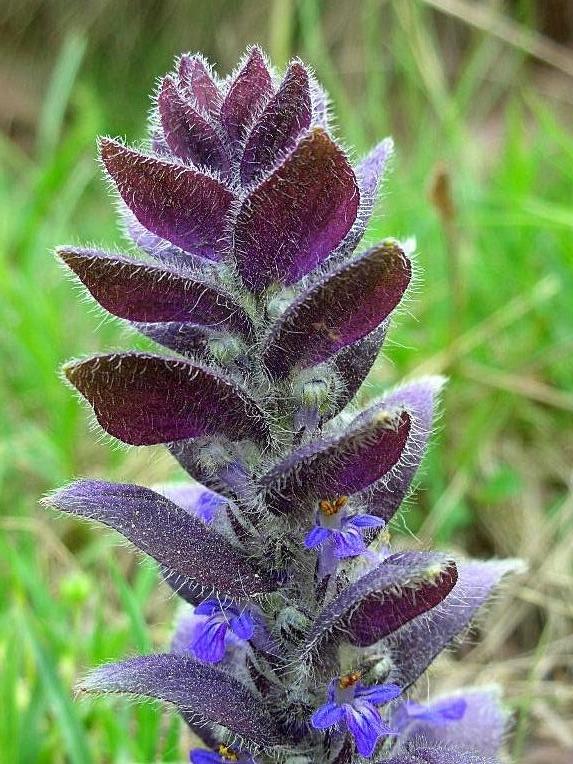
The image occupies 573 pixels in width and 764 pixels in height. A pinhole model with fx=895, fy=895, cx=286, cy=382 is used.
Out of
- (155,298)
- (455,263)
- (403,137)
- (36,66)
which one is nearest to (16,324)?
(455,263)

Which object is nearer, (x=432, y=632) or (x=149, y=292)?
(x=149, y=292)

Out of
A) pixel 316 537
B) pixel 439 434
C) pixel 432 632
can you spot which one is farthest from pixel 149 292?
pixel 439 434

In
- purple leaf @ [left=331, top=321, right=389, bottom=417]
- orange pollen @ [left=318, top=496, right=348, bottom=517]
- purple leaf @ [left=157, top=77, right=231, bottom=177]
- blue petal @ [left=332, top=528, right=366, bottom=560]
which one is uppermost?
purple leaf @ [left=157, top=77, right=231, bottom=177]

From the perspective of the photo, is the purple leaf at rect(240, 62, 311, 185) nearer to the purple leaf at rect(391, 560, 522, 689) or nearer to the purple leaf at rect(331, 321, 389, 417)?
the purple leaf at rect(331, 321, 389, 417)

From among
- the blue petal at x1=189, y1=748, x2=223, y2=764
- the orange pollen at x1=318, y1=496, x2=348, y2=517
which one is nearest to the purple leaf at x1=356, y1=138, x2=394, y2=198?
the orange pollen at x1=318, y1=496, x2=348, y2=517

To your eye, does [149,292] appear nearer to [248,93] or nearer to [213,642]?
[248,93]

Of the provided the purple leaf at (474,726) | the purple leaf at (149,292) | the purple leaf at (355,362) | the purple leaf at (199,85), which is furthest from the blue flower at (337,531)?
the purple leaf at (199,85)

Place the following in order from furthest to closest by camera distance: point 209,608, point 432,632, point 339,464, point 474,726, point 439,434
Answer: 1. point 439,434
2. point 474,726
3. point 432,632
4. point 209,608
5. point 339,464

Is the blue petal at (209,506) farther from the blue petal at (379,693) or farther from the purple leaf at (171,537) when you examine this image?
the blue petal at (379,693)
